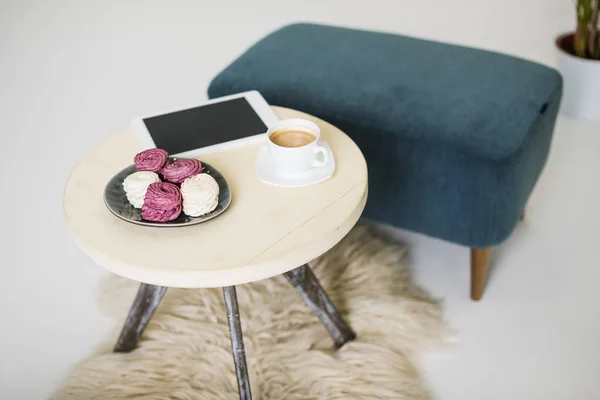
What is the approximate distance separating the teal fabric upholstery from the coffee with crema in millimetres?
239

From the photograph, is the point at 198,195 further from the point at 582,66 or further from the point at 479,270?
the point at 582,66

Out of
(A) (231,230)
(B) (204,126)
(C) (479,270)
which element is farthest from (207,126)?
(C) (479,270)

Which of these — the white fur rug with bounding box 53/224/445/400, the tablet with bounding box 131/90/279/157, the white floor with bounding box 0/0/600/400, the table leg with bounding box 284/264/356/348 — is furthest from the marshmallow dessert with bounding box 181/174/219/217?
the white floor with bounding box 0/0/600/400

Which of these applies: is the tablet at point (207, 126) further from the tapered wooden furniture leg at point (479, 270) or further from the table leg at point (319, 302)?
the tapered wooden furniture leg at point (479, 270)

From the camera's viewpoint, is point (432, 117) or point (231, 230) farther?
point (432, 117)

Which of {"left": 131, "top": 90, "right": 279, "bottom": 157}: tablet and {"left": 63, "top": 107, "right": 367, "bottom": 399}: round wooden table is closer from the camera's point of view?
{"left": 63, "top": 107, "right": 367, "bottom": 399}: round wooden table

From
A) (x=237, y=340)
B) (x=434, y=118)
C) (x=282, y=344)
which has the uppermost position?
(x=434, y=118)

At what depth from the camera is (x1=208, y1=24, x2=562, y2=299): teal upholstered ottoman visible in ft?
3.59

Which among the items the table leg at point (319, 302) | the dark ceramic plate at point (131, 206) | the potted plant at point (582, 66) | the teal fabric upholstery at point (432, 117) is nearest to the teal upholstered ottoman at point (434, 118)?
the teal fabric upholstery at point (432, 117)

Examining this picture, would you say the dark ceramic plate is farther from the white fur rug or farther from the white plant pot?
the white plant pot

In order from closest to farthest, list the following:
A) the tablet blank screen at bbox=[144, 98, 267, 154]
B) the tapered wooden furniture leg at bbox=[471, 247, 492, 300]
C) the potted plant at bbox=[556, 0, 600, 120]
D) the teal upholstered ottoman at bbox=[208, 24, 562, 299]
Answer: the tablet blank screen at bbox=[144, 98, 267, 154] → the teal upholstered ottoman at bbox=[208, 24, 562, 299] → the tapered wooden furniture leg at bbox=[471, 247, 492, 300] → the potted plant at bbox=[556, 0, 600, 120]

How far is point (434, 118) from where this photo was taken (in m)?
1.11

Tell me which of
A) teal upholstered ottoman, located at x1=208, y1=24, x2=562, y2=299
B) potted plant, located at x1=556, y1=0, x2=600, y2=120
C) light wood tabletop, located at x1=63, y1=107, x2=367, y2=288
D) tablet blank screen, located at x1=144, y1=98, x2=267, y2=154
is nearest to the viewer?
light wood tabletop, located at x1=63, y1=107, x2=367, y2=288

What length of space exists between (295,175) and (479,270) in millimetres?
500
